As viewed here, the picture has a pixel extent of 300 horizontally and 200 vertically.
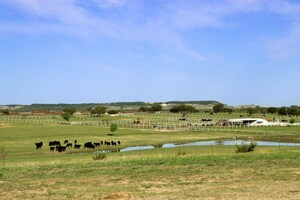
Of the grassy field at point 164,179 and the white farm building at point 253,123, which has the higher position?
the white farm building at point 253,123

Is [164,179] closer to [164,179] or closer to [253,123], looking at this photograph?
[164,179]

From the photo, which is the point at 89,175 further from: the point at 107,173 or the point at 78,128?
the point at 78,128

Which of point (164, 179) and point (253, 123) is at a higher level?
point (253, 123)

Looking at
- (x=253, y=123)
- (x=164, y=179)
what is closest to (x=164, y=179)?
(x=164, y=179)

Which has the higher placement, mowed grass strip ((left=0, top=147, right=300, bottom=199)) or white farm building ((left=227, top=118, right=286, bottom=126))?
white farm building ((left=227, top=118, right=286, bottom=126))

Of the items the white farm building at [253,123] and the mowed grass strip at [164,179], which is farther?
the white farm building at [253,123]

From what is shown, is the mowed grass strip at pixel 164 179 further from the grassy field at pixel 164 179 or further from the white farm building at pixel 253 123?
the white farm building at pixel 253 123

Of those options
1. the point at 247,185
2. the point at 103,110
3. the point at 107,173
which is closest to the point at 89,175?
the point at 107,173

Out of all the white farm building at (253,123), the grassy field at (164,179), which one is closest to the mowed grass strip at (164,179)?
the grassy field at (164,179)

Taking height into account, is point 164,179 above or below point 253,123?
below

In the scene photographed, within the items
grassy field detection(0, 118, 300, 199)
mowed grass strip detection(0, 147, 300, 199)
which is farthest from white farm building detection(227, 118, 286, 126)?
mowed grass strip detection(0, 147, 300, 199)

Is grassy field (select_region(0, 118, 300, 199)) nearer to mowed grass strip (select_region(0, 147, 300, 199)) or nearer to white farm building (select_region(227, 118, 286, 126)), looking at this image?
mowed grass strip (select_region(0, 147, 300, 199))

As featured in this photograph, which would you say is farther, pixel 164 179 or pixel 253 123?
pixel 253 123

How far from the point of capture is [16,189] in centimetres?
2028
